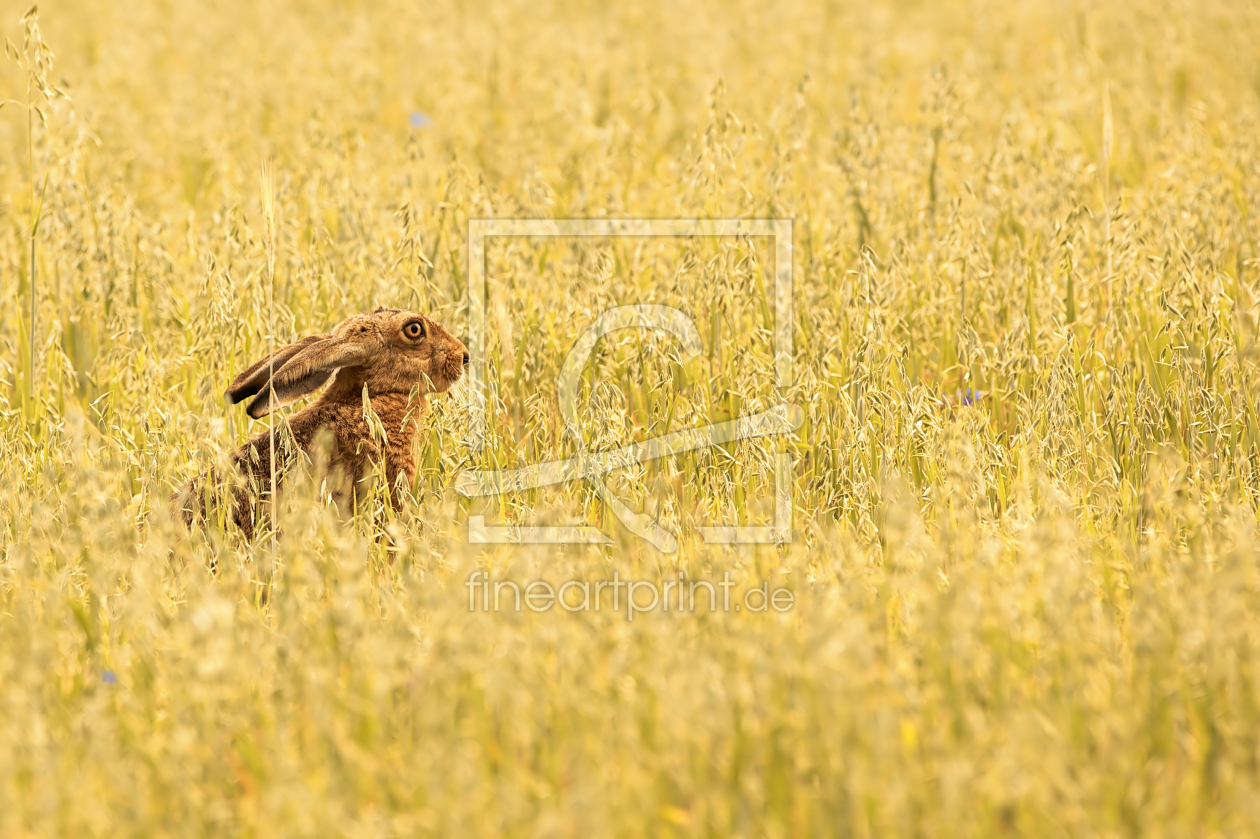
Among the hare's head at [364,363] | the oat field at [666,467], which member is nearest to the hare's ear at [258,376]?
the hare's head at [364,363]

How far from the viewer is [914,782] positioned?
2.15 metres

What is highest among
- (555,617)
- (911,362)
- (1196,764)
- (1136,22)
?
(1136,22)

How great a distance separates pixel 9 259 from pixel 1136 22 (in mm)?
7188

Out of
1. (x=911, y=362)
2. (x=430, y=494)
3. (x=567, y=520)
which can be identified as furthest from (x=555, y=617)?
(x=911, y=362)

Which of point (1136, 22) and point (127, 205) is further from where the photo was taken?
point (1136, 22)

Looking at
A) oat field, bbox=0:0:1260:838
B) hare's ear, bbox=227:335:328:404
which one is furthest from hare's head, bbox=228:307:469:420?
oat field, bbox=0:0:1260:838

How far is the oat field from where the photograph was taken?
7.32 ft

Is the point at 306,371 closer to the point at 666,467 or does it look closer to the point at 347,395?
the point at 347,395

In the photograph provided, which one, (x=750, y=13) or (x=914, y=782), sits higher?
(x=750, y=13)

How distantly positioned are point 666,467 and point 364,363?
3.04 ft

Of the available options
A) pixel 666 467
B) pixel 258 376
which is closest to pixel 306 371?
pixel 258 376

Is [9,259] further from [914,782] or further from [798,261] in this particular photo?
[914,782]

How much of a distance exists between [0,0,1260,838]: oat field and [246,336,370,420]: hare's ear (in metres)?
0.33

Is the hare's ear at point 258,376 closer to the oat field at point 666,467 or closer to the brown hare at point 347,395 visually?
the brown hare at point 347,395
